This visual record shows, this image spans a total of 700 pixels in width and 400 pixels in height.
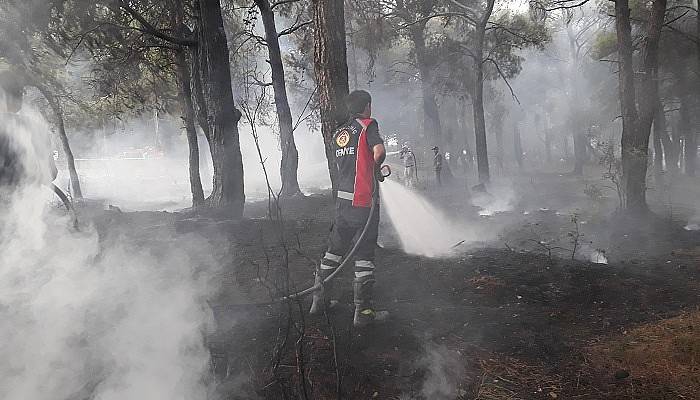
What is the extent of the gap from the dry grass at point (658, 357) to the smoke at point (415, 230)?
3.25 m

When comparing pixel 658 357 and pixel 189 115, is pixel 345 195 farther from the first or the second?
pixel 189 115

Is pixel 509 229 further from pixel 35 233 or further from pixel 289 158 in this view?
pixel 35 233

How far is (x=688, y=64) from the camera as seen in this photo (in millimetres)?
17125

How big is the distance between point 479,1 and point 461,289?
17.4m

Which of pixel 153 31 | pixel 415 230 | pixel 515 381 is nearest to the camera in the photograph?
pixel 515 381

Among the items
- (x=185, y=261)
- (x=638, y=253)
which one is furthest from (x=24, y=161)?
(x=638, y=253)

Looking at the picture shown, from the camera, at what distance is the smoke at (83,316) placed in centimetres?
312

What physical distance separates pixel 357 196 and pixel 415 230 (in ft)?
Result: 13.3

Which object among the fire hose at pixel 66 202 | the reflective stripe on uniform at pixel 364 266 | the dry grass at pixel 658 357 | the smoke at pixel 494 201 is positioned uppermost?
the fire hose at pixel 66 202

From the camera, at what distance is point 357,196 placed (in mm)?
4348

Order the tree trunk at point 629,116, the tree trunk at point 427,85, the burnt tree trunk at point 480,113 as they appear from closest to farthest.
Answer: the tree trunk at point 629,116 → the burnt tree trunk at point 480,113 → the tree trunk at point 427,85

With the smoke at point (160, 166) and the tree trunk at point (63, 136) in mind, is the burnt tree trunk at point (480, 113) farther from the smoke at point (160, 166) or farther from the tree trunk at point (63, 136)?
the tree trunk at point (63, 136)

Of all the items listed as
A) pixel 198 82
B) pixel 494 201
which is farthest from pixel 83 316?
pixel 494 201

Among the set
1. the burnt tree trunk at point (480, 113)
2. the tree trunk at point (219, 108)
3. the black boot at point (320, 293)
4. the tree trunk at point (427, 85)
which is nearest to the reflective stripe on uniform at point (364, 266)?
the black boot at point (320, 293)
